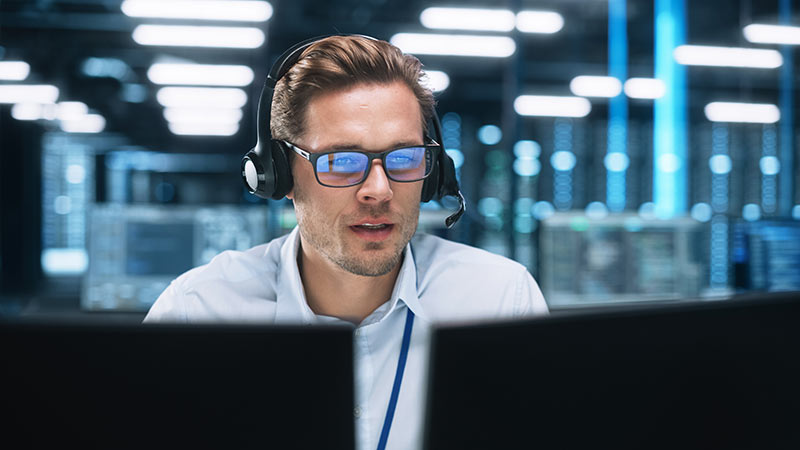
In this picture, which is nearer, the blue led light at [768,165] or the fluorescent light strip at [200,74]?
the fluorescent light strip at [200,74]

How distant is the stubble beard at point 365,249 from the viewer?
1067 mm

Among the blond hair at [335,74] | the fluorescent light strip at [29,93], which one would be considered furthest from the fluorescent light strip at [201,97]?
the blond hair at [335,74]

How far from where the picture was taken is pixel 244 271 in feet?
3.82

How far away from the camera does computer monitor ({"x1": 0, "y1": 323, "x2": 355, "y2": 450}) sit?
0.44 meters

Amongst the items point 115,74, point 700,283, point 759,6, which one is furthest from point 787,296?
point 115,74

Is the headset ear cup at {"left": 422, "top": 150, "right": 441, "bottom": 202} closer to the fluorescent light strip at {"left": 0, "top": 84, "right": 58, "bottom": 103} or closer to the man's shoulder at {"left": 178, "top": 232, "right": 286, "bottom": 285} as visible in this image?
the man's shoulder at {"left": 178, "top": 232, "right": 286, "bottom": 285}

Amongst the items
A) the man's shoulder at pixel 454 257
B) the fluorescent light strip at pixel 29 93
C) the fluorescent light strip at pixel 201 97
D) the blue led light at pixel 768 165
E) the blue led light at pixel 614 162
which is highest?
the fluorescent light strip at pixel 201 97

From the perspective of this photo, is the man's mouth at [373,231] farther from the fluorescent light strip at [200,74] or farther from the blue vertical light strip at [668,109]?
the fluorescent light strip at [200,74]

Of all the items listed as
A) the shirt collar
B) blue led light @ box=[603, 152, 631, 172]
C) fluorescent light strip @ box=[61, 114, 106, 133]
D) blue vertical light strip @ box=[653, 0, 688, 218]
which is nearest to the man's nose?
the shirt collar

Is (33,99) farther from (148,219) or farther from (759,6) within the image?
(759,6)

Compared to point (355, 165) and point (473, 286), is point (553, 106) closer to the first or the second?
point (473, 286)

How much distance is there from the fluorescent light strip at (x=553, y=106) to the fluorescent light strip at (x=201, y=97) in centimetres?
479

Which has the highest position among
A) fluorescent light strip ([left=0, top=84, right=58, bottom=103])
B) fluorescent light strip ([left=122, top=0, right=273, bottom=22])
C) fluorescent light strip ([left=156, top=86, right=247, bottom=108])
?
fluorescent light strip ([left=156, top=86, right=247, bottom=108])

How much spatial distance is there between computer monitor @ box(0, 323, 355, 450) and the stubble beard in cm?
62
